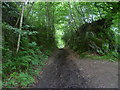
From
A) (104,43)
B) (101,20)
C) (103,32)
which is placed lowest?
(104,43)

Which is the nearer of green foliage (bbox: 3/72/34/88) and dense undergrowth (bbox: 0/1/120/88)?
green foliage (bbox: 3/72/34/88)

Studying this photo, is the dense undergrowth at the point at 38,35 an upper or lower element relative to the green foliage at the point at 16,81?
upper

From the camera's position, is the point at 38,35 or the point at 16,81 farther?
the point at 38,35

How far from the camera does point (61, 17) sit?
567 inches

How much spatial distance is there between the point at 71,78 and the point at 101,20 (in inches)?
352

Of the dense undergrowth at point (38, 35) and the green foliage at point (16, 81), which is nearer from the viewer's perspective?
the green foliage at point (16, 81)

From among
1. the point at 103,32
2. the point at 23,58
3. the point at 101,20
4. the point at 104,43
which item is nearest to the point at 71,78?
the point at 23,58

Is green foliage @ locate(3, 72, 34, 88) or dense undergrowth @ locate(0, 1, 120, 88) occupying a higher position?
dense undergrowth @ locate(0, 1, 120, 88)

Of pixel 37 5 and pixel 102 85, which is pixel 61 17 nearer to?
→ pixel 37 5

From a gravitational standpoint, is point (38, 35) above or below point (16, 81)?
above

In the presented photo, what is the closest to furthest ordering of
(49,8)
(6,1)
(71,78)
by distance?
(71,78), (6,1), (49,8)

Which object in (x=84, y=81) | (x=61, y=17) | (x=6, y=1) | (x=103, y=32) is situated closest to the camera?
A: (x=84, y=81)

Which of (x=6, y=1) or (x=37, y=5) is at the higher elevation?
(x=37, y=5)

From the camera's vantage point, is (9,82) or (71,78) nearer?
(9,82)
